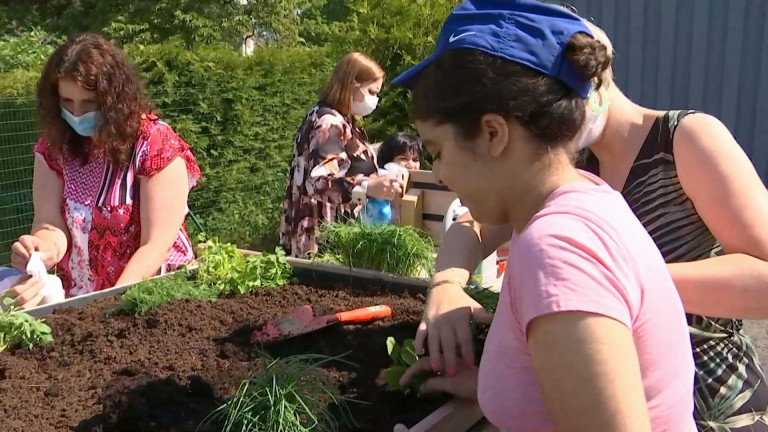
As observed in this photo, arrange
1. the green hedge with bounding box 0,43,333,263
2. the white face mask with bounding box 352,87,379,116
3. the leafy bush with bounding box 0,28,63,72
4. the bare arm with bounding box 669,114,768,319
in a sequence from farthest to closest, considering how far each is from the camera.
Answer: the leafy bush with bounding box 0,28,63,72 < the green hedge with bounding box 0,43,333,263 < the white face mask with bounding box 352,87,379,116 < the bare arm with bounding box 669,114,768,319

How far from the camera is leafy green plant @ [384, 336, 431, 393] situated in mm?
1756

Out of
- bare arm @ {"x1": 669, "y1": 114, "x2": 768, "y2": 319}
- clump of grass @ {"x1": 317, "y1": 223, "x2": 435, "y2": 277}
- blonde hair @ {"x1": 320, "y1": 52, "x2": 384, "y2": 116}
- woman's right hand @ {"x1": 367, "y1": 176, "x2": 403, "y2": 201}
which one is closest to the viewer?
bare arm @ {"x1": 669, "y1": 114, "x2": 768, "y2": 319}

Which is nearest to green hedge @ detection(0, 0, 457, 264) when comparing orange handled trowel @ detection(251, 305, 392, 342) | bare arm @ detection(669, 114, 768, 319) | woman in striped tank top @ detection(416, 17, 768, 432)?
orange handled trowel @ detection(251, 305, 392, 342)

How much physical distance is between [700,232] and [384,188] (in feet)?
8.27

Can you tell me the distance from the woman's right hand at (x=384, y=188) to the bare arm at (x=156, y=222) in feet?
4.38

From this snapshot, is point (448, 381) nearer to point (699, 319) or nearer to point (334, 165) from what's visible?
point (699, 319)

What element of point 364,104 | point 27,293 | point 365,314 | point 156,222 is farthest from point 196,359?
point 364,104

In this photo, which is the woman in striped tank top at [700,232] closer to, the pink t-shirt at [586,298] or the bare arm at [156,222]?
the pink t-shirt at [586,298]

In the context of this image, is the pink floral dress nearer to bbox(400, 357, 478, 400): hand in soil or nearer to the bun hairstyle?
bbox(400, 357, 478, 400): hand in soil

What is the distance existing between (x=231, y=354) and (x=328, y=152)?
238cm

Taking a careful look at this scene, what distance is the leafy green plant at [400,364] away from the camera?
176 cm

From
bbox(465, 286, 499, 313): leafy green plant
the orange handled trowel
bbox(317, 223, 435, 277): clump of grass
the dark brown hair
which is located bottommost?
bbox(317, 223, 435, 277): clump of grass

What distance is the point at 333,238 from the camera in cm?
321

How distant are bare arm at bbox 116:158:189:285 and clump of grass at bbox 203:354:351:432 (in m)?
1.37
